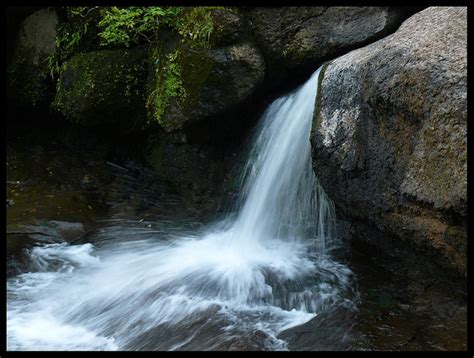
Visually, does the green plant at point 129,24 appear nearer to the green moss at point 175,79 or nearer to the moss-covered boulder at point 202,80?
the green moss at point 175,79

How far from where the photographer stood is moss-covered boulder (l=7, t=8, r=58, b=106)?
7074 mm

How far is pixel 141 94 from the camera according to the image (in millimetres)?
6574

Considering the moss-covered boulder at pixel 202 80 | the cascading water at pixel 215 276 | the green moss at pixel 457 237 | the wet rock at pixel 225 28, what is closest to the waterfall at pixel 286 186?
the cascading water at pixel 215 276

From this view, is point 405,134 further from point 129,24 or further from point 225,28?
point 129,24

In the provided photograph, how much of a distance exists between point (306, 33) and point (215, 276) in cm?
312

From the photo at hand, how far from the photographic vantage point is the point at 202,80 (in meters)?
5.69

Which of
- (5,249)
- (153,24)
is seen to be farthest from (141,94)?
(5,249)

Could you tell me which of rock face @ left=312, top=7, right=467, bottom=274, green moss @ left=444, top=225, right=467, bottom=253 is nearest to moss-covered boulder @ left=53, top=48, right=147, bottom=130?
rock face @ left=312, top=7, right=467, bottom=274

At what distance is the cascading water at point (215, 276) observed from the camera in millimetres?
3639

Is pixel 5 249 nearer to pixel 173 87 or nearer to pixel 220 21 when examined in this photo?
pixel 173 87

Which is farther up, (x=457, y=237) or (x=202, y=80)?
(x=202, y=80)

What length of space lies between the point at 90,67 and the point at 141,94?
77cm

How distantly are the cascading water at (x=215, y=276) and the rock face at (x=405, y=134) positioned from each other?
625mm

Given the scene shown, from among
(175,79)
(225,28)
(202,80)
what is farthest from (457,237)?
(175,79)
